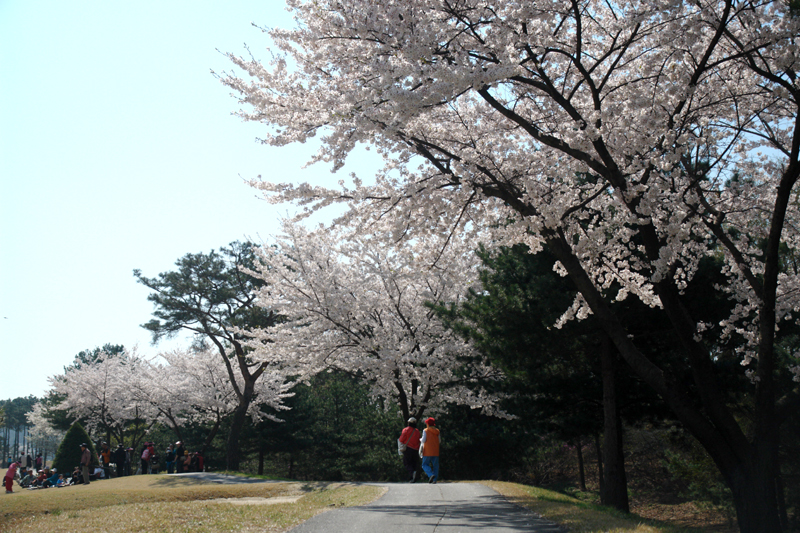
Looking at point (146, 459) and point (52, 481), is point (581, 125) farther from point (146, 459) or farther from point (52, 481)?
point (52, 481)

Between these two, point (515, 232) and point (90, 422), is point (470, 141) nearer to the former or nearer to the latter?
point (515, 232)

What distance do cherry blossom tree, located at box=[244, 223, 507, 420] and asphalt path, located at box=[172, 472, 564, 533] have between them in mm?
5690

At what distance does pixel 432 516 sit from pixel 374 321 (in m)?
9.56

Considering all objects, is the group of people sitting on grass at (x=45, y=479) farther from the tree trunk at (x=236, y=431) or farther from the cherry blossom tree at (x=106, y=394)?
the cherry blossom tree at (x=106, y=394)

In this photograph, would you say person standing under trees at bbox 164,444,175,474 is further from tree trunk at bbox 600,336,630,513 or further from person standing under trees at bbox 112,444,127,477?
tree trunk at bbox 600,336,630,513

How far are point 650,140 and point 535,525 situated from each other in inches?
205

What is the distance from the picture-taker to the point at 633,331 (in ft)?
37.0

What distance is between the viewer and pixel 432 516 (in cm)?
710

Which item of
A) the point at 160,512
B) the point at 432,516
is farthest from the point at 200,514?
the point at 432,516

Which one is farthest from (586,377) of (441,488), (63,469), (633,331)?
(63,469)

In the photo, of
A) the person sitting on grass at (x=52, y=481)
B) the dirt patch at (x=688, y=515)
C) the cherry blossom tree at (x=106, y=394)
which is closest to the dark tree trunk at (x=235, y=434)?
the person sitting on grass at (x=52, y=481)

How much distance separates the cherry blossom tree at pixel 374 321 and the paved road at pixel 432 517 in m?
5.88

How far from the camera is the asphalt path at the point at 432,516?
611cm

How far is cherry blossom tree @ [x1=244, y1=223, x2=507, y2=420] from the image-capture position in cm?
1534
